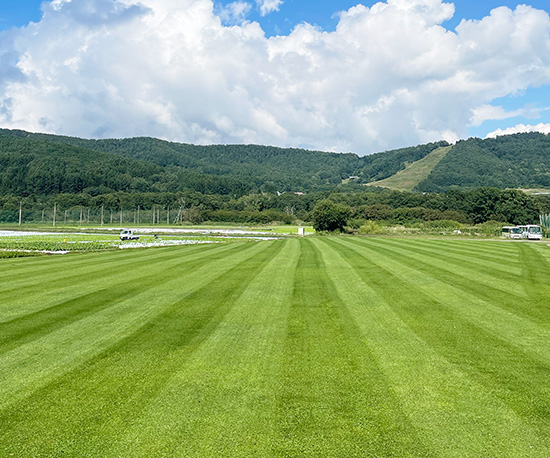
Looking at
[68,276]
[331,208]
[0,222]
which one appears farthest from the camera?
[0,222]

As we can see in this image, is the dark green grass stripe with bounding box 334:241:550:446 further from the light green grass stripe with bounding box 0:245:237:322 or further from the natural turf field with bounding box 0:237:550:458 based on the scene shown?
the light green grass stripe with bounding box 0:245:237:322

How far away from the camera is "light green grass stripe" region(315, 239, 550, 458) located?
4422 mm

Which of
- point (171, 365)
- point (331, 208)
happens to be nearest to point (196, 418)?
point (171, 365)

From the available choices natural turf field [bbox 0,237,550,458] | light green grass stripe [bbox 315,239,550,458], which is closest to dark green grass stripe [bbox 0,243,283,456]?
natural turf field [bbox 0,237,550,458]

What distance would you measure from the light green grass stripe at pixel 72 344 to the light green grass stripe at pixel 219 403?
1934mm

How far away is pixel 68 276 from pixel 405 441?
49.0 feet

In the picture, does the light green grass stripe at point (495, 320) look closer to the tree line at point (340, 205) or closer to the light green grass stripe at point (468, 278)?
the light green grass stripe at point (468, 278)

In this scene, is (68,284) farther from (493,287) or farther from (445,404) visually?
(493,287)

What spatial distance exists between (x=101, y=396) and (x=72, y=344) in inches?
103

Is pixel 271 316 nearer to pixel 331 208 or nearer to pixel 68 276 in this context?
pixel 68 276

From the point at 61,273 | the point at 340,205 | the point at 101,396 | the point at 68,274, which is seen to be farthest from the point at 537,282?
the point at 340,205

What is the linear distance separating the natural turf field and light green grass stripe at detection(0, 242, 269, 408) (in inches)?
1.4

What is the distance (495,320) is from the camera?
939 centimetres

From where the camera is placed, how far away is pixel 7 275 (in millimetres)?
16469
